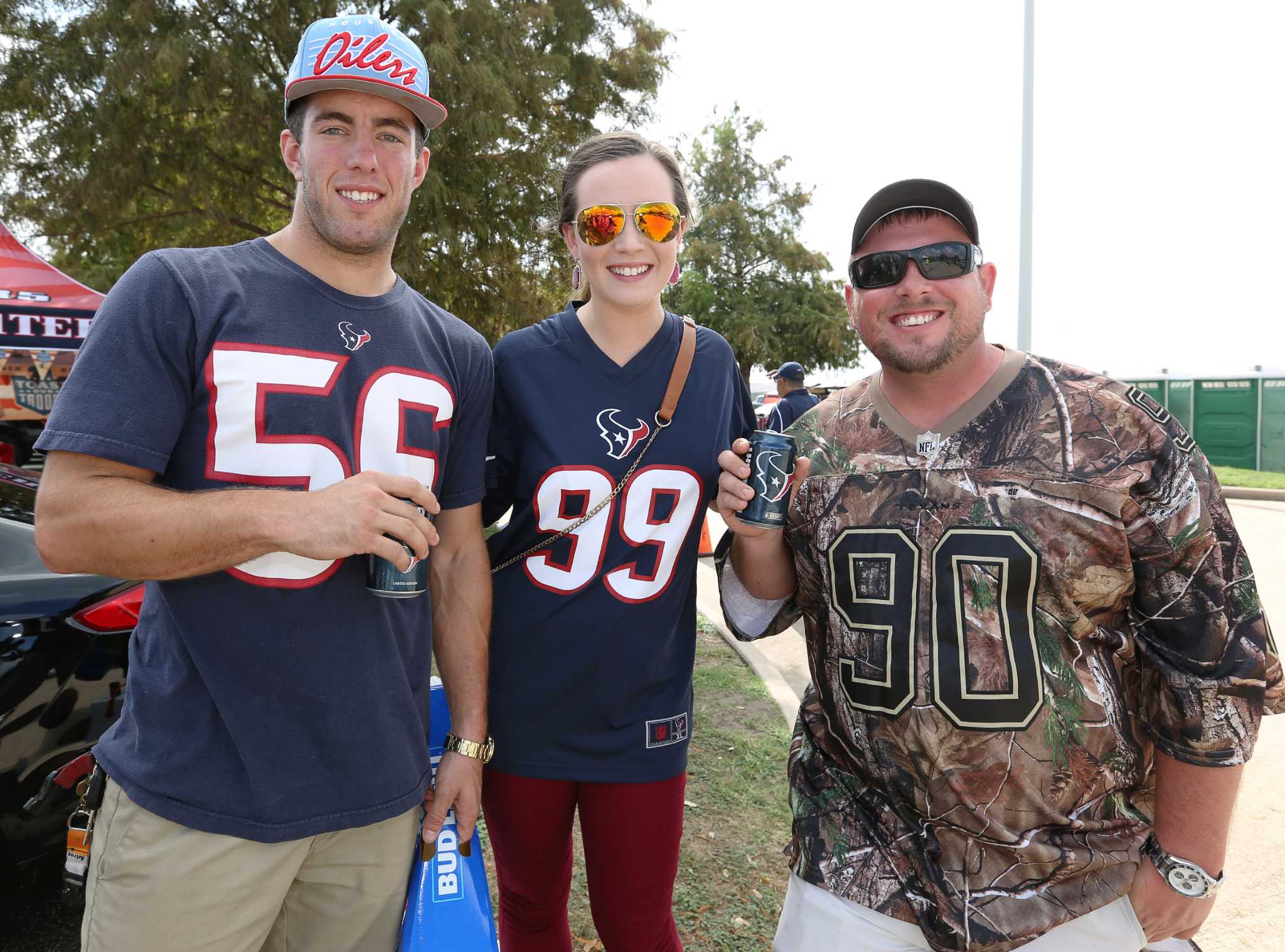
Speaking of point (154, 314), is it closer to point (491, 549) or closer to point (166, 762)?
point (166, 762)

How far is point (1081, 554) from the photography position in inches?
73.7

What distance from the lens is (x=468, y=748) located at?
207cm

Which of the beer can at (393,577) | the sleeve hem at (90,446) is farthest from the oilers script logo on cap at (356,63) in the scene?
the beer can at (393,577)

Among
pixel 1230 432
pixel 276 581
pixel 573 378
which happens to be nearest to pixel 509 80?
pixel 573 378

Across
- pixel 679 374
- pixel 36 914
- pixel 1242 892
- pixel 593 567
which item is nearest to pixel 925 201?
pixel 679 374

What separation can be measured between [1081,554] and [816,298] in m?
30.7

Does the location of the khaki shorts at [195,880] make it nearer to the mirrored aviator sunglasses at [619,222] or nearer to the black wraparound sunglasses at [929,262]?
the mirrored aviator sunglasses at [619,222]

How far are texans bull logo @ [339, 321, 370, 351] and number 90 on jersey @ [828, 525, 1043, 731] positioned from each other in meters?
1.25

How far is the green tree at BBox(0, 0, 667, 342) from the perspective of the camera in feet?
27.2

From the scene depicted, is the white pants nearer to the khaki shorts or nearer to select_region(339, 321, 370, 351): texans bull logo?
the khaki shorts

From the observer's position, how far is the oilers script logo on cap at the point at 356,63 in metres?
1.89

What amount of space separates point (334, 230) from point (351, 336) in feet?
0.82

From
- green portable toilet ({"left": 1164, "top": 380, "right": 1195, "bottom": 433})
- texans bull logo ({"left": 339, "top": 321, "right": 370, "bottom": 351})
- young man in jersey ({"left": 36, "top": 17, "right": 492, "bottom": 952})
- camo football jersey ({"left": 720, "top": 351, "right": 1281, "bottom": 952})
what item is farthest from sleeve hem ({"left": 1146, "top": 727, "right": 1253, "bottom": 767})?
green portable toilet ({"left": 1164, "top": 380, "right": 1195, "bottom": 433})

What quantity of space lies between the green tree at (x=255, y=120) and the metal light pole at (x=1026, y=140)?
14.7ft
